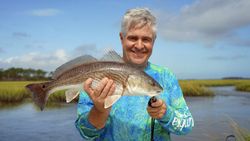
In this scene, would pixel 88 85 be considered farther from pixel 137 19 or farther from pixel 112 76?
pixel 137 19

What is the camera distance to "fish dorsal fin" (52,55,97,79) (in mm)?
3412

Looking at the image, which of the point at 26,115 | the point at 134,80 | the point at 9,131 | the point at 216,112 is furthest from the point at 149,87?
the point at 216,112

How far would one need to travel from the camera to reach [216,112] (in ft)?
78.2

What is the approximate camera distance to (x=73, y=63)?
138 inches

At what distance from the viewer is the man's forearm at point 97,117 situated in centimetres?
345

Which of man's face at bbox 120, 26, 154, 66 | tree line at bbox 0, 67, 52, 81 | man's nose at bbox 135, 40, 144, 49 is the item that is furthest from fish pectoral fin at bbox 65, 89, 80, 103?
tree line at bbox 0, 67, 52, 81

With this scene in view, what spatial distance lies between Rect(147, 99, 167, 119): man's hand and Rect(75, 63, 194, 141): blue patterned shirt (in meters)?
0.20

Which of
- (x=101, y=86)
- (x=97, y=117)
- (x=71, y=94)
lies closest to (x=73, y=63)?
(x=71, y=94)

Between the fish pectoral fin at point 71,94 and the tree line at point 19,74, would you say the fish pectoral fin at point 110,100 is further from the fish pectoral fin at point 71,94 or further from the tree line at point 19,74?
the tree line at point 19,74

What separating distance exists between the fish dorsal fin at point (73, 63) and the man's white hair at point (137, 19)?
1.77ft

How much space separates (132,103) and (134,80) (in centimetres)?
48

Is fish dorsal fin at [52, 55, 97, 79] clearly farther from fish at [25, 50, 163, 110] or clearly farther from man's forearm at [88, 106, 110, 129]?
man's forearm at [88, 106, 110, 129]

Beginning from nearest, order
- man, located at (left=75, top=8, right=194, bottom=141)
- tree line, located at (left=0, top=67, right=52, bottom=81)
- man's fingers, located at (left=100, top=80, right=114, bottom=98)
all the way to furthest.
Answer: man's fingers, located at (left=100, top=80, right=114, bottom=98)
man, located at (left=75, top=8, right=194, bottom=141)
tree line, located at (left=0, top=67, right=52, bottom=81)

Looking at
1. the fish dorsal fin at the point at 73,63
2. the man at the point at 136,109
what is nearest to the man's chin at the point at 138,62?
the man at the point at 136,109
